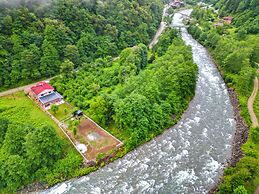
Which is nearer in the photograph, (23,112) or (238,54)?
(23,112)

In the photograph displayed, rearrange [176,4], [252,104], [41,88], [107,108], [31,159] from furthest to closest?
[176,4], [41,88], [252,104], [107,108], [31,159]

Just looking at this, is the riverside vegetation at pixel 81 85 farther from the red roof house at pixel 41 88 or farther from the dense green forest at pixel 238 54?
the dense green forest at pixel 238 54

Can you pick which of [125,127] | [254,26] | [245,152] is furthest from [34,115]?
[254,26]

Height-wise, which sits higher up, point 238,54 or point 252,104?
point 238,54

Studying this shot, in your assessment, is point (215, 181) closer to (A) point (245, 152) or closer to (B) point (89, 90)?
(A) point (245, 152)

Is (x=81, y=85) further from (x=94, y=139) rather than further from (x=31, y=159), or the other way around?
(x=31, y=159)

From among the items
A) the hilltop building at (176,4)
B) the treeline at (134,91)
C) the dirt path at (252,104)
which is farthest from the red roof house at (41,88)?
the hilltop building at (176,4)

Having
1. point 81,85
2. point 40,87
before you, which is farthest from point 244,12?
point 40,87
